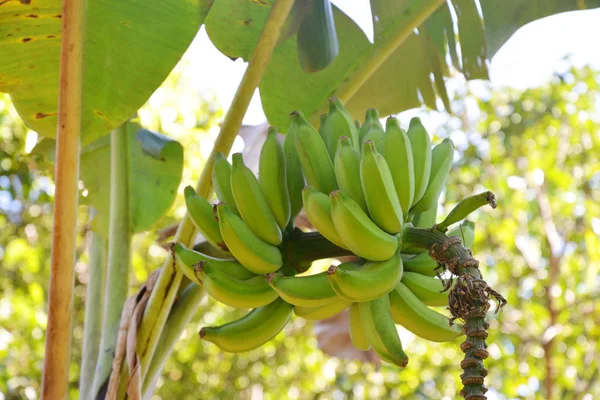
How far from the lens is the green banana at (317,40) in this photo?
139cm

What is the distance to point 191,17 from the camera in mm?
1334

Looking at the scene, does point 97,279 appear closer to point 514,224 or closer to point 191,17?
point 191,17

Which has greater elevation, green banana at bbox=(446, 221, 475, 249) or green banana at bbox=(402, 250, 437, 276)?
green banana at bbox=(446, 221, 475, 249)

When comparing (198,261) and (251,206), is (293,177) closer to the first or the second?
(251,206)

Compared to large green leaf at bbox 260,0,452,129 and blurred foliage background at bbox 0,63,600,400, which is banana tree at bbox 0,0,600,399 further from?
blurred foliage background at bbox 0,63,600,400

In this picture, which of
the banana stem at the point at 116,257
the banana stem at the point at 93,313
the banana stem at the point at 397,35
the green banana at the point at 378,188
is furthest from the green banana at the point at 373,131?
the banana stem at the point at 93,313

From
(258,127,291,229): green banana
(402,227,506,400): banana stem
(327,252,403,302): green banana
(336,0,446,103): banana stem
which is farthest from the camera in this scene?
(336,0,446,103): banana stem

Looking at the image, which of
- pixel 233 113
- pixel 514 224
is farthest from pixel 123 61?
pixel 514 224

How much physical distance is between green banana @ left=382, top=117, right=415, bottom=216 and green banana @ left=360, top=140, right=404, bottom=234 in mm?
57

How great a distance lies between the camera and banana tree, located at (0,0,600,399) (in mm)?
1172

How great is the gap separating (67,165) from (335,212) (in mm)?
564

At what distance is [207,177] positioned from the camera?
1.27m

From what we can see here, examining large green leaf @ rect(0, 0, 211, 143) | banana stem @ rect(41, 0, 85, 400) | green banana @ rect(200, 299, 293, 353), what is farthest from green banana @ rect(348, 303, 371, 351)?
large green leaf @ rect(0, 0, 211, 143)

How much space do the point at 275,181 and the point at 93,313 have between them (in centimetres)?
73
